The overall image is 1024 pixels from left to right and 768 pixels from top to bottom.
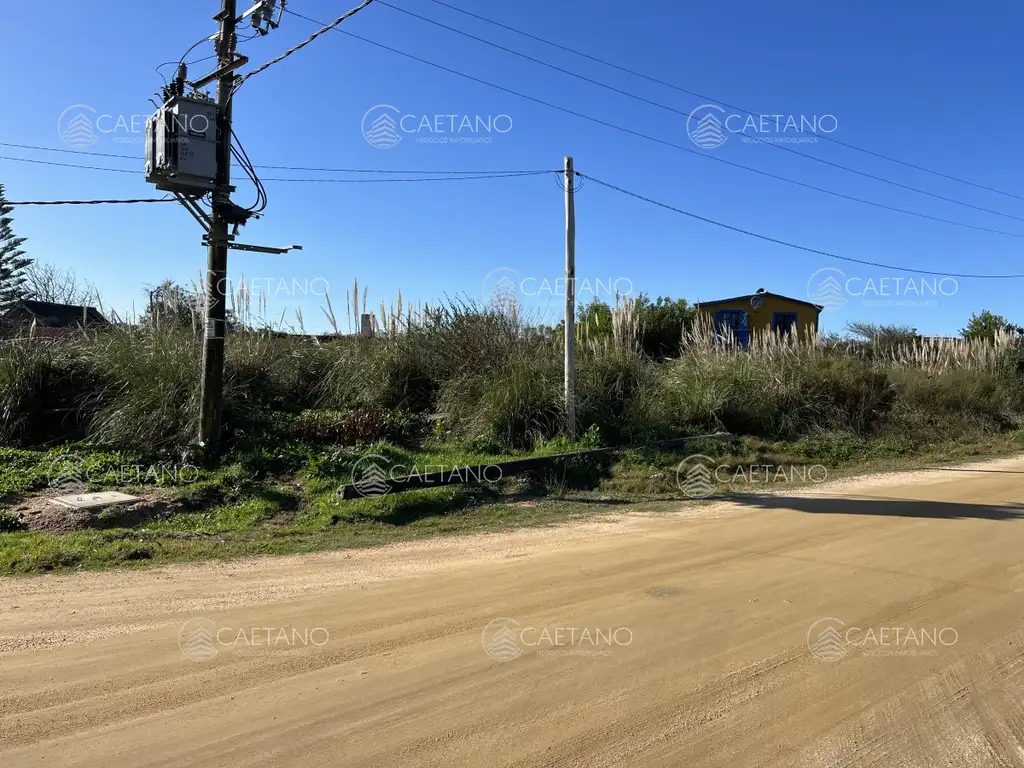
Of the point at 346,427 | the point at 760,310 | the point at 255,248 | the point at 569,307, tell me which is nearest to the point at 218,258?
the point at 255,248

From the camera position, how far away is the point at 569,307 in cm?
1240

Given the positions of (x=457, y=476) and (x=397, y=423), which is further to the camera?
(x=397, y=423)

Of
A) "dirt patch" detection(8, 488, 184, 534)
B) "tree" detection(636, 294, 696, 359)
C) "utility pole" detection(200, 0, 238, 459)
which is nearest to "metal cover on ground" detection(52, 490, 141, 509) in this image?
"dirt patch" detection(8, 488, 184, 534)

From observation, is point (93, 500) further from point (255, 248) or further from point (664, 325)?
point (664, 325)

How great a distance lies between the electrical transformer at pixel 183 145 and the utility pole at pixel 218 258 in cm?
29

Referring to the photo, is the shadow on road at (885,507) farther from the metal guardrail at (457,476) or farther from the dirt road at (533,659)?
the metal guardrail at (457,476)

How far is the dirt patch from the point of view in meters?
7.80

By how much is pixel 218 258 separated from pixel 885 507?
391 inches

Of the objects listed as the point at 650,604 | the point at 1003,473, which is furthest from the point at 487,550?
the point at 1003,473

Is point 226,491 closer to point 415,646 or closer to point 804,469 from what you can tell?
point 415,646

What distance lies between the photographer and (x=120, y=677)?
13.1 feet

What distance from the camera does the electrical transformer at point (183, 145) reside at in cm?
986

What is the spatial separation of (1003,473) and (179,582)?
13274 mm

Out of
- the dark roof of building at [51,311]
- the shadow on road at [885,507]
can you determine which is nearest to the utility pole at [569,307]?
the shadow on road at [885,507]
